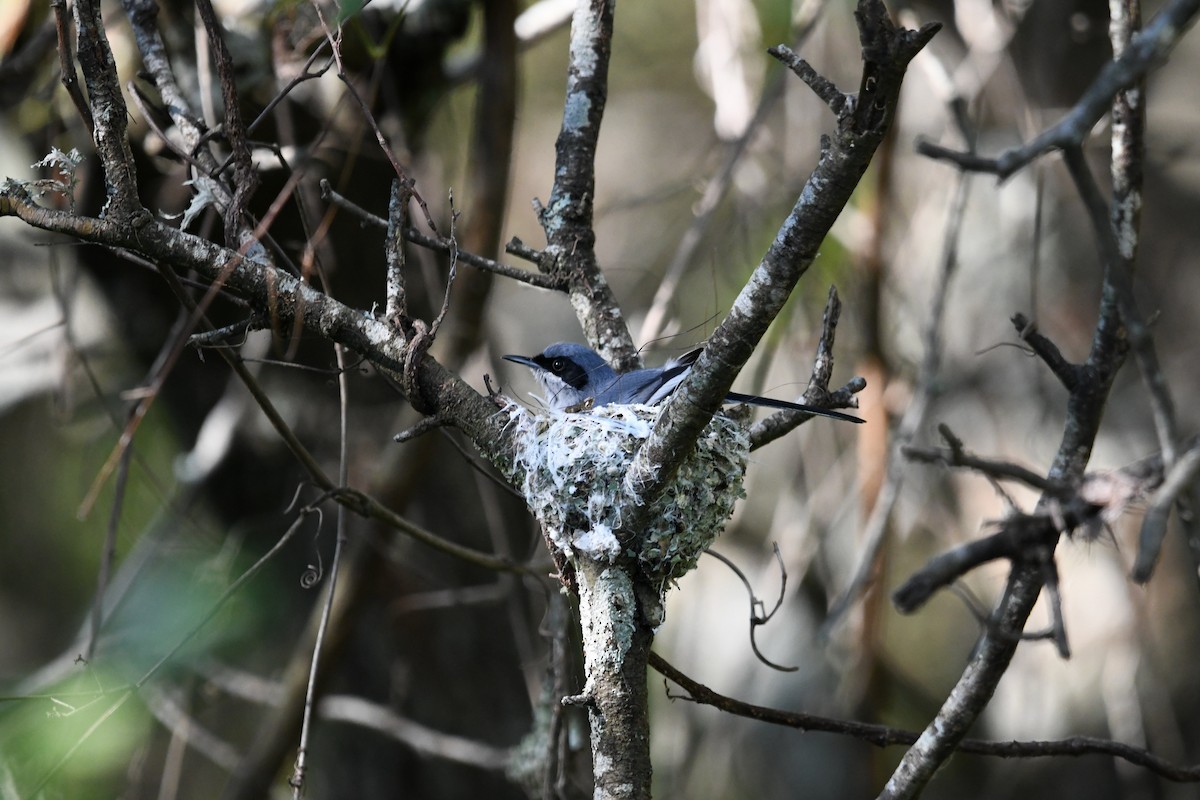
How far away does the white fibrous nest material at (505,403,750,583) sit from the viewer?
6.89 ft

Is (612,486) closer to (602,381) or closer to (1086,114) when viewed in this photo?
(602,381)

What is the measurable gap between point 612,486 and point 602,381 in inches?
46.8

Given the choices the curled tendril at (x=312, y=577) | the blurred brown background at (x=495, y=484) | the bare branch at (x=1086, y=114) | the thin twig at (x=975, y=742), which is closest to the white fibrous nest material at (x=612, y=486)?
the thin twig at (x=975, y=742)

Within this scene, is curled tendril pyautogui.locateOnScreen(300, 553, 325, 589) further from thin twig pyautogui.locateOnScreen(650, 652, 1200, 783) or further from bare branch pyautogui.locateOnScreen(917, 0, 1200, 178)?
bare branch pyautogui.locateOnScreen(917, 0, 1200, 178)

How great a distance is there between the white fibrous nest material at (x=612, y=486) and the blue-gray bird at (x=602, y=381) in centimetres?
18

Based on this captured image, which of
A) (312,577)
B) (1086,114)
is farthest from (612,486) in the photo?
(312,577)

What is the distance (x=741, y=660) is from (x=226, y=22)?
14.8 ft

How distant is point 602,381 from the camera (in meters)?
3.43

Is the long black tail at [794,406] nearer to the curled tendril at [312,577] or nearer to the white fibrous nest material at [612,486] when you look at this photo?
the white fibrous nest material at [612,486]

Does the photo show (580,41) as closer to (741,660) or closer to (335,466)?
(335,466)

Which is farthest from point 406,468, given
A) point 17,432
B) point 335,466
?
point 17,432

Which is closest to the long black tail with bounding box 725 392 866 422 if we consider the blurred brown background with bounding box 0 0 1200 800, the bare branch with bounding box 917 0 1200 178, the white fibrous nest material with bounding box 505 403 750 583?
the white fibrous nest material with bounding box 505 403 750 583

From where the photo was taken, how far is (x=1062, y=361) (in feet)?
6.38

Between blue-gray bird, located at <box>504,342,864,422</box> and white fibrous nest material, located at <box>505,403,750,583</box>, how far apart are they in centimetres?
18
